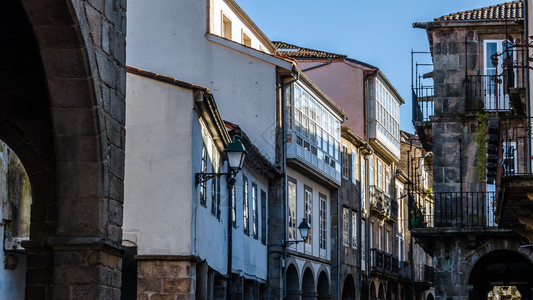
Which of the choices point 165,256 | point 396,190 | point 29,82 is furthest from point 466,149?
point 396,190

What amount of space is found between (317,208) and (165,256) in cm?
2011

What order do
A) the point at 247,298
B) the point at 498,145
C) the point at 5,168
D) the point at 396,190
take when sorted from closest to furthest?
the point at 498,145 < the point at 5,168 < the point at 247,298 < the point at 396,190

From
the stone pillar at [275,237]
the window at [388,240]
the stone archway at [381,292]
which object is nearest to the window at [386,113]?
the window at [388,240]

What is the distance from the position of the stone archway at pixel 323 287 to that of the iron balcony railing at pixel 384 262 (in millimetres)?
7869

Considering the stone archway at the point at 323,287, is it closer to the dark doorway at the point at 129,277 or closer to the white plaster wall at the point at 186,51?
the white plaster wall at the point at 186,51

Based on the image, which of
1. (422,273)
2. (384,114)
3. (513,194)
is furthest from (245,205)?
(422,273)

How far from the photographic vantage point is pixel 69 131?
9281 mm

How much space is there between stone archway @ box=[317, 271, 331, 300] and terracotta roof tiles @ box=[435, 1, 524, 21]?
13.4 metres

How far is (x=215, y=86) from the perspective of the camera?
31.5 m

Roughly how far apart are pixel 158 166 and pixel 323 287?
21646mm

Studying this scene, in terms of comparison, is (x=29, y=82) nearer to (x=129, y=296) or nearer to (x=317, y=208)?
(x=129, y=296)

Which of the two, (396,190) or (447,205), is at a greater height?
(396,190)

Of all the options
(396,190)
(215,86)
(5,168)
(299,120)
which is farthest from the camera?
(396,190)

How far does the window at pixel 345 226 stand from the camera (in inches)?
1664
